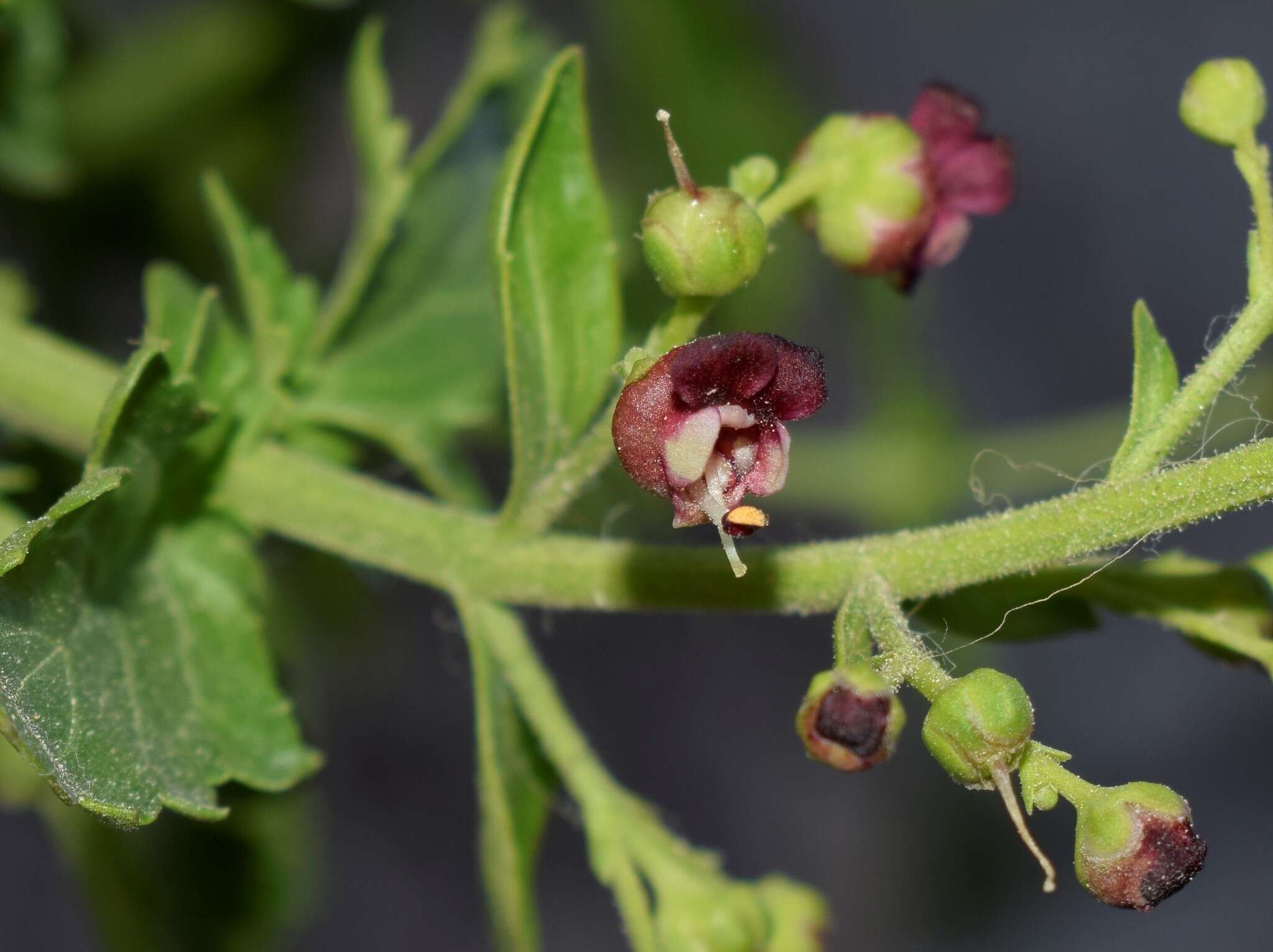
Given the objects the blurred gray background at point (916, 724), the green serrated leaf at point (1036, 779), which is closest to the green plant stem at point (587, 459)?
the green serrated leaf at point (1036, 779)

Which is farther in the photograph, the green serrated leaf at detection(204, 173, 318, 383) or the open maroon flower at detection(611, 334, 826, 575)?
the green serrated leaf at detection(204, 173, 318, 383)

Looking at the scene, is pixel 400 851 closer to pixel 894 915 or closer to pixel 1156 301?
pixel 894 915

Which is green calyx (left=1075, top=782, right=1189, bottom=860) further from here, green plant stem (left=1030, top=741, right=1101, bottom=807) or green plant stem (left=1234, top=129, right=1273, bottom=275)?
green plant stem (left=1234, top=129, right=1273, bottom=275)

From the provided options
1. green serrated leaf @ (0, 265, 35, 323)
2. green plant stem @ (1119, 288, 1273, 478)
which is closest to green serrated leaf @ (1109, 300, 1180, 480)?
green plant stem @ (1119, 288, 1273, 478)

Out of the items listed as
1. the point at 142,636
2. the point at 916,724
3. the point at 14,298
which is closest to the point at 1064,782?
the point at 142,636

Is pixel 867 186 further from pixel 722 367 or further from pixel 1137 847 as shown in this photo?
pixel 1137 847
